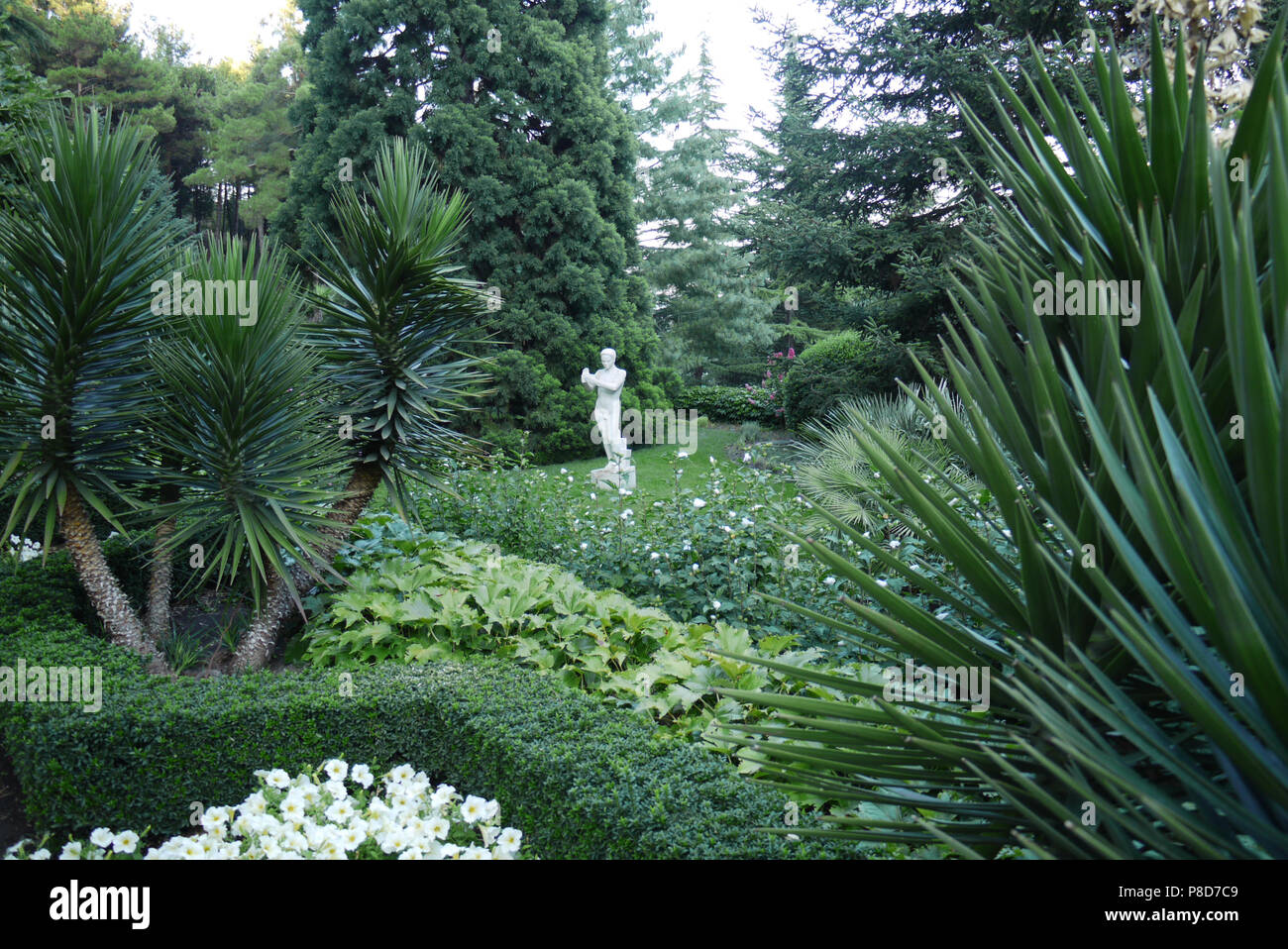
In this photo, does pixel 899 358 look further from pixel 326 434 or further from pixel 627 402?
pixel 326 434

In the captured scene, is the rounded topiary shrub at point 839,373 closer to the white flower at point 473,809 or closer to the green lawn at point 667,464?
the green lawn at point 667,464

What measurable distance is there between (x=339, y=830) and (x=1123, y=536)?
7.70 feet

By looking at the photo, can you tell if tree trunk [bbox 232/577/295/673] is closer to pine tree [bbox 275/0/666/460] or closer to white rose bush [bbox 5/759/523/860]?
white rose bush [bbox 5/759/523/860]

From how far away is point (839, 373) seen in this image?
13766 millimetres

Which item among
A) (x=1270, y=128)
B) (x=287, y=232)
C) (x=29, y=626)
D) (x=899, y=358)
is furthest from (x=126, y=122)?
(x=287, y=232)

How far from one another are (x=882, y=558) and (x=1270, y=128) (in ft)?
3.19

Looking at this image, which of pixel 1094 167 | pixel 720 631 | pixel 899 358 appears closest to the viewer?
pixel 1094 167

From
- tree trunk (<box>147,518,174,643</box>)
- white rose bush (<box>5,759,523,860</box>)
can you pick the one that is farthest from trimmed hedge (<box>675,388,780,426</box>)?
white rose bush (<box>5,759,523,860</box>)

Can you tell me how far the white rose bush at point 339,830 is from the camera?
240cm

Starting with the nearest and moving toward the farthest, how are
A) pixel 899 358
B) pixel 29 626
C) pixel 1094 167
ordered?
pixel 1094 167 < pixel 29 626 < pixel 899 358
